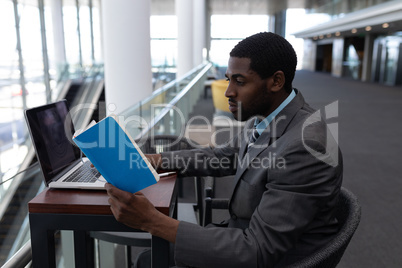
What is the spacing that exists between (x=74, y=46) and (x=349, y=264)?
13.6 m

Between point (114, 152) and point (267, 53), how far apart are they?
0.63m

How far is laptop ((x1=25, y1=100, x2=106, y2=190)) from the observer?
1.43m

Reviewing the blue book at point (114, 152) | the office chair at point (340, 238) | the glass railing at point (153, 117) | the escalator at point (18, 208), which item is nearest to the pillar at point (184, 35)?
the glass railing at point (153, 117)

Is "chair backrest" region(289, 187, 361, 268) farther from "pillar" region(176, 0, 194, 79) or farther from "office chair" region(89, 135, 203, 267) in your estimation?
"pillar" region(176, 0, 194, 79)

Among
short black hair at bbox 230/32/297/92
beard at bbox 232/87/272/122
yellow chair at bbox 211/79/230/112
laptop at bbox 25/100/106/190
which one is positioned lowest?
yellow chair at bbox 211/79/230/112

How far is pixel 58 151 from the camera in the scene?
158cm

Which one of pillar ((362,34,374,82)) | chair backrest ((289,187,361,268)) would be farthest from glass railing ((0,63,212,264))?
pillar ((362,34,374,82))

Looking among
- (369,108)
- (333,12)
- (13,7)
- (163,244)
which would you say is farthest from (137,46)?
(333,12)

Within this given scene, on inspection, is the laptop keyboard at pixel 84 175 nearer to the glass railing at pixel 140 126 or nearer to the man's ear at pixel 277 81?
the glass railing at pixel 140 126

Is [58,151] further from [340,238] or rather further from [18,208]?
[340,238]

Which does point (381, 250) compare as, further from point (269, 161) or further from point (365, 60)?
point (365, 60)

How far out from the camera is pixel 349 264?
2.60 meters

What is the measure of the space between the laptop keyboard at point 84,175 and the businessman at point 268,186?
15.4 inches

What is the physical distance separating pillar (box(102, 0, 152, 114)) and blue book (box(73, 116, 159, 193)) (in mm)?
3620
